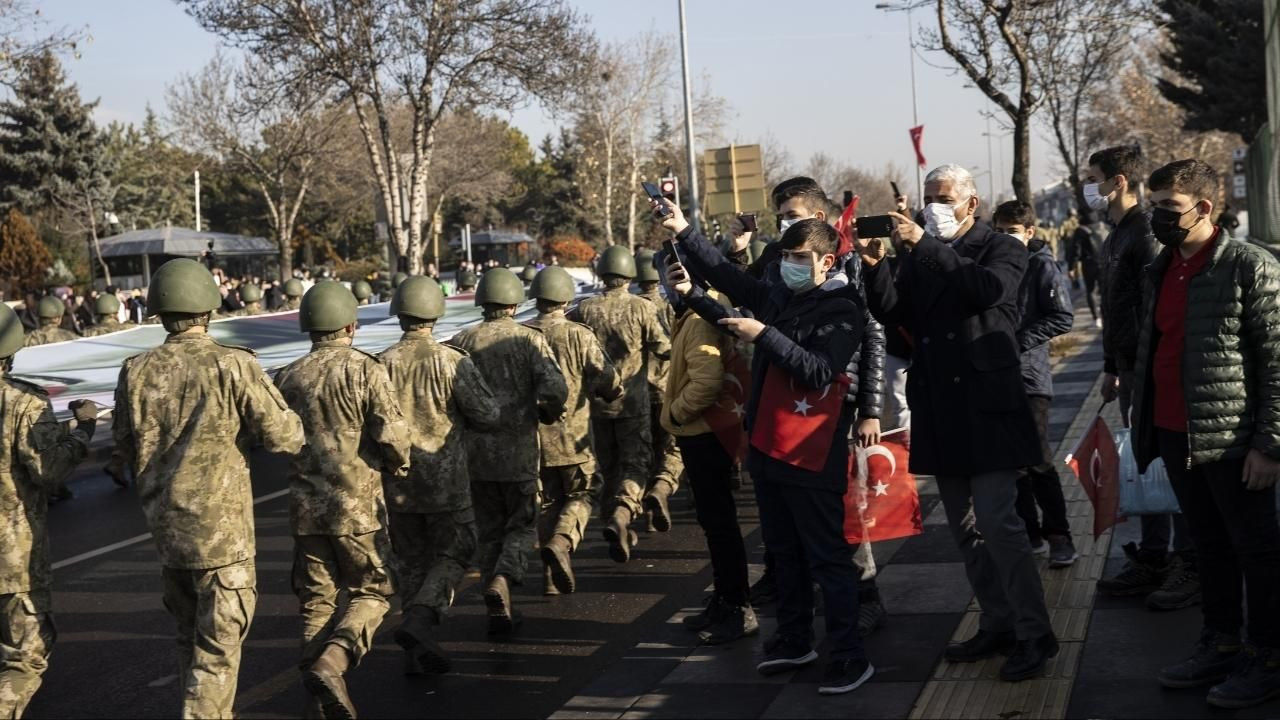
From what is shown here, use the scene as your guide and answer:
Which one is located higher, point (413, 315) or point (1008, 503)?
point (413, 315)

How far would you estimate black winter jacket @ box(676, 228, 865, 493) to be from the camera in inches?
219

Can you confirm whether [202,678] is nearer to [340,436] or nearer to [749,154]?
[340,436]

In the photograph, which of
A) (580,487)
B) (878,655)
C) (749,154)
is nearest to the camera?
(878,655)

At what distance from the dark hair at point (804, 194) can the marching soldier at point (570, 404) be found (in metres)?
2.35

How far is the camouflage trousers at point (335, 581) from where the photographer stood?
614cm

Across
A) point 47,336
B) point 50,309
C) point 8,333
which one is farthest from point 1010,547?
point 50,309

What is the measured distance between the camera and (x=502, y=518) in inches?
311

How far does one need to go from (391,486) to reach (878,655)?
2.42 m

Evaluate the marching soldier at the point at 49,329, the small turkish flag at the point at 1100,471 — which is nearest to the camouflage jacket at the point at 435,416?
the small turkish flag at the point at 1100,471

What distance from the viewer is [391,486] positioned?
22.5 ft

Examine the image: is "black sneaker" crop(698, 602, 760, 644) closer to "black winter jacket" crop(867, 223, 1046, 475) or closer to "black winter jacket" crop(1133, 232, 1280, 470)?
"black winter jacket" crop(867, 223, 1046, 475)

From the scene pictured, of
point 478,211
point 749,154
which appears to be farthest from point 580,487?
point 478,211

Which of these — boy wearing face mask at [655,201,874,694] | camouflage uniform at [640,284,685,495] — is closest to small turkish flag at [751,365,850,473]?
boy wearing face mask at [655,201,874,694]

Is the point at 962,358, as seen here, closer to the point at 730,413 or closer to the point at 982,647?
the point at 982,647
